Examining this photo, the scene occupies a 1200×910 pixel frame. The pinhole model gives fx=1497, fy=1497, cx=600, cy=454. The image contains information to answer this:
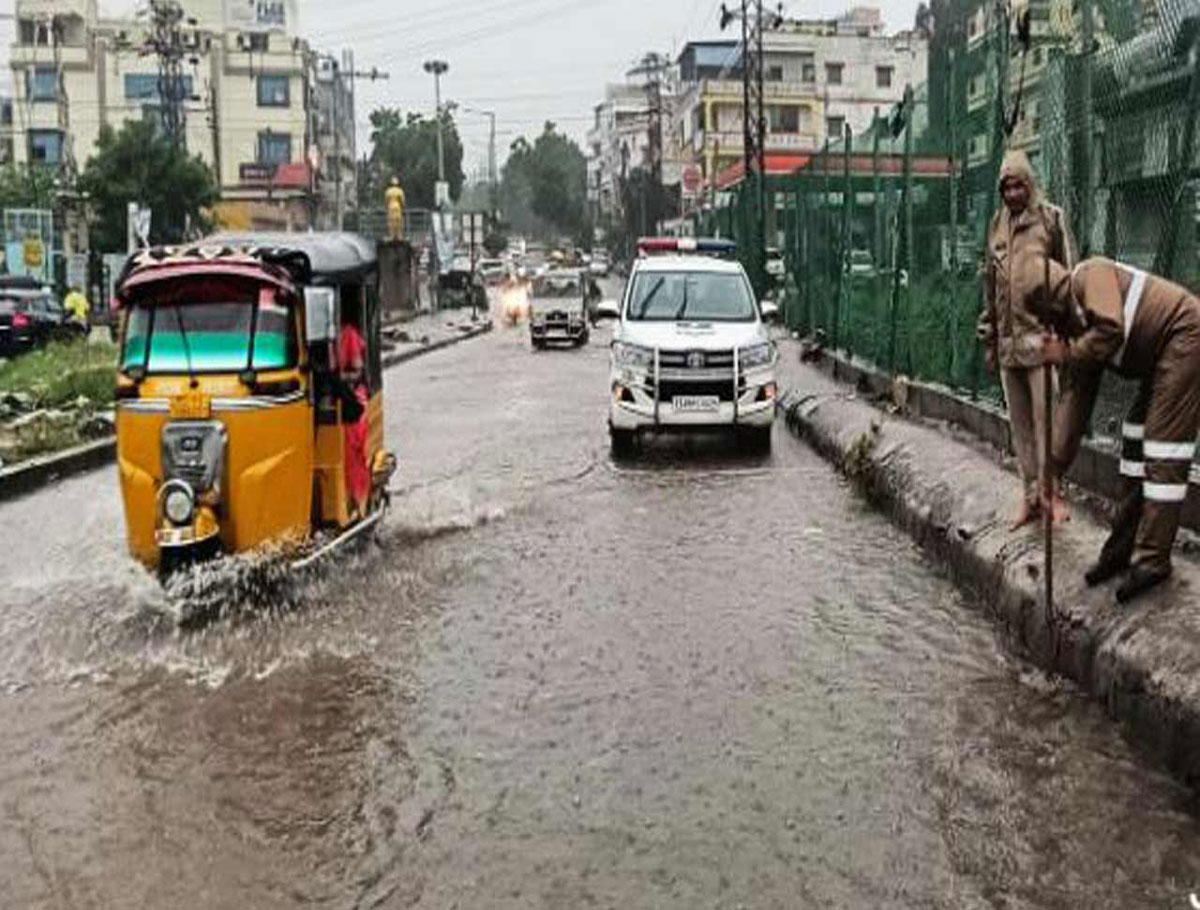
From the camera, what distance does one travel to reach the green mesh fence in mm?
8102

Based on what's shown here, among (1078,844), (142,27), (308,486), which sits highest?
(142,27)

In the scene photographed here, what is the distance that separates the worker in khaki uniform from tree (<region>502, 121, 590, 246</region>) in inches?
4502

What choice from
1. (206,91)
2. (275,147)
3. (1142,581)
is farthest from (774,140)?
(1142,581)

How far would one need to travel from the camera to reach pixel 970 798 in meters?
5.30

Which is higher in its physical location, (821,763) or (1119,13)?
(1119,13)

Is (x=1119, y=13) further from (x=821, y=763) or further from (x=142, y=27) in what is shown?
(x=142, y=27)

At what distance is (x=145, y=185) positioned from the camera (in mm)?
51438

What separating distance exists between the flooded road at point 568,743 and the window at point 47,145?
234 ft

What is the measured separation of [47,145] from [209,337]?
74.9 metres

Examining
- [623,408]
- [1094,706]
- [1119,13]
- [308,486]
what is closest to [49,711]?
[308,486]

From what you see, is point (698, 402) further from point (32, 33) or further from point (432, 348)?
point (32, 33)

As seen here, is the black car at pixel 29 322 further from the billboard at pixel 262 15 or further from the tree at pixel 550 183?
the tree at pixel 550 183

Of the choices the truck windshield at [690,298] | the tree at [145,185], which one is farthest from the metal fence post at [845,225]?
the tree at [145,185]

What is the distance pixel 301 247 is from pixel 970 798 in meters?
5.03
